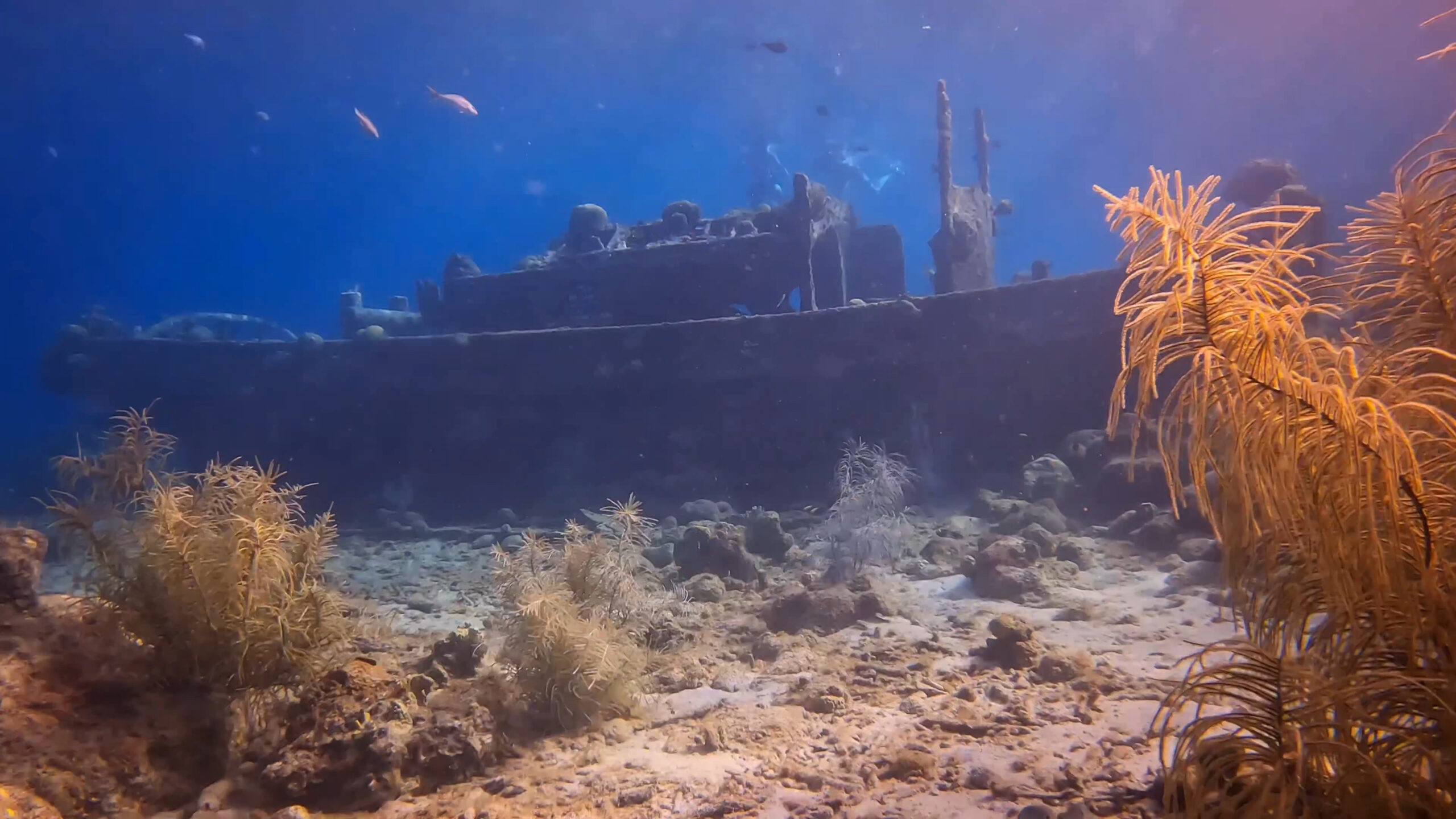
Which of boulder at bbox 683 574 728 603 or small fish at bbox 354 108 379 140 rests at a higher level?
small fish at bbox 354 108 379 140

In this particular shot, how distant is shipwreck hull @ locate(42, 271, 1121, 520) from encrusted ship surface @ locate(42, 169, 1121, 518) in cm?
4

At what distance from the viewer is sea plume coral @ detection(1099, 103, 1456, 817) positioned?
194 centimetres

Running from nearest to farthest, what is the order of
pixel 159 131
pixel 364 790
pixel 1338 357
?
Result: pixel 1338 357, pixel 364 790, pixel 159 131

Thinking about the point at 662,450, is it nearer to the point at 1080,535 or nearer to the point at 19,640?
the point at 1080,535

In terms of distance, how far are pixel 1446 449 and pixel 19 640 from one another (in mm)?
6691

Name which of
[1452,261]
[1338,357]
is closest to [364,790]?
[1338,357]

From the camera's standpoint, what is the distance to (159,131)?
5878cm

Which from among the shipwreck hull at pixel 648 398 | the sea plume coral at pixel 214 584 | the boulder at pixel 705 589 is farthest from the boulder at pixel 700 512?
the sea plume coral at pixel 214 584

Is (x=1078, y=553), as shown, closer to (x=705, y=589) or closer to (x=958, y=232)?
(x=705, y=589)

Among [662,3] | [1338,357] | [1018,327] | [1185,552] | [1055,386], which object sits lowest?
[1185,552]

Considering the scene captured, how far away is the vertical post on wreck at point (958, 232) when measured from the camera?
1636 centimetres

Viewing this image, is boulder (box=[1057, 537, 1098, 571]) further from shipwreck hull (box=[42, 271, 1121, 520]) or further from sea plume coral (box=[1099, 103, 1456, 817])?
sea plume coral (box=[1099, 103, 1456, 817])

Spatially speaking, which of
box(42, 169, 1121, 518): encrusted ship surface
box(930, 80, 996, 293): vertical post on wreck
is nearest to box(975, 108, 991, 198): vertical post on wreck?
box(930, 80, 996, 293): vertical post on wreck

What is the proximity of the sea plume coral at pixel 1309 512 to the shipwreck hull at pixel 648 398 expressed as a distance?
32.8 feet
